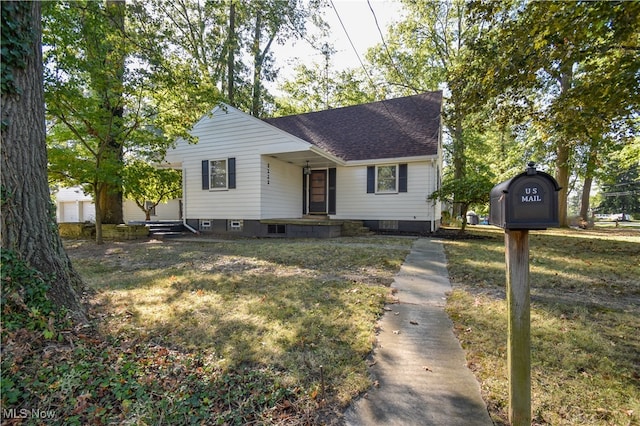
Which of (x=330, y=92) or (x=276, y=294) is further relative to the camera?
(x=330, y=92)

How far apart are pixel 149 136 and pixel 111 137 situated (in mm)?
1041

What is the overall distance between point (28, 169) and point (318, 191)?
1051 centimetres

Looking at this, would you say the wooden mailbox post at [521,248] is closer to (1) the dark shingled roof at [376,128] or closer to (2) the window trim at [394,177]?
(1) the dark shingled roof at [376,128]

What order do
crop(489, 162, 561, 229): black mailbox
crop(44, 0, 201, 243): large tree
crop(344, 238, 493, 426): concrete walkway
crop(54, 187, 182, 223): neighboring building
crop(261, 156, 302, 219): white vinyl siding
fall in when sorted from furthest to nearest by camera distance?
crop(54, 187, 182, 223): neighboring building
crop(261, 156, 302, 219): white vinyl siding
crop(44, 0, 201, 243): large tree
crop(344, 238, 493, 426): concrete walkway
crop(489, 162, 561, 229): black mailbox

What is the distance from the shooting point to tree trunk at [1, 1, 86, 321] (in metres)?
2.57

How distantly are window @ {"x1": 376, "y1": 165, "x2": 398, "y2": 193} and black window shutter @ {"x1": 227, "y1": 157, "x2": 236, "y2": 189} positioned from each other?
5.66 metres

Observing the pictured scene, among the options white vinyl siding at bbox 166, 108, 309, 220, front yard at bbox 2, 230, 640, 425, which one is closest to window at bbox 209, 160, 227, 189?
white vinyl siding at bbox 166, 108, 309, 220

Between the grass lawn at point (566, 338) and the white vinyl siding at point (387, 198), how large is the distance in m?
5.46

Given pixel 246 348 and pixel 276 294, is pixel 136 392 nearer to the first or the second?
pixel 246 348

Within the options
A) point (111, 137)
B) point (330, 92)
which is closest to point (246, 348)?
point (111, 137)

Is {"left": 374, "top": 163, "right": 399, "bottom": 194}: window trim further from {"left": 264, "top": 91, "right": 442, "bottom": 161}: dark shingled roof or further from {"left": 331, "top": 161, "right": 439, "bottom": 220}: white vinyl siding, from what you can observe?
{"left": 264, "top": 91, "right": 442, "bottom": 161}: dark shingled roof

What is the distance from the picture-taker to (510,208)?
5.06 ft

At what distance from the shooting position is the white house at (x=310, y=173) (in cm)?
1075

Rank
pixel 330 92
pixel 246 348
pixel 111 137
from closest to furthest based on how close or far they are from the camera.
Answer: pixel 246 348 → pixel 111 137 → pixel 330 92
